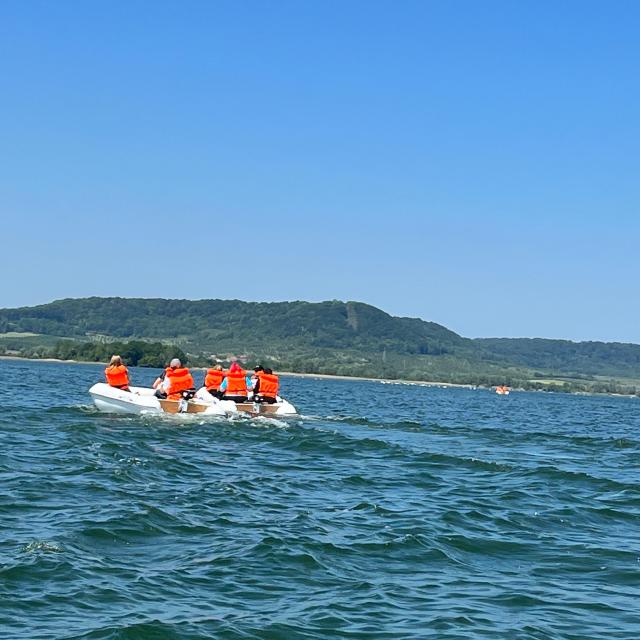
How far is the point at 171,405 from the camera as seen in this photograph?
31.5 m

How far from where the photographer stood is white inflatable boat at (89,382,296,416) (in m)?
31.5

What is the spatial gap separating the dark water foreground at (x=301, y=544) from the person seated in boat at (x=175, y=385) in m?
6.36

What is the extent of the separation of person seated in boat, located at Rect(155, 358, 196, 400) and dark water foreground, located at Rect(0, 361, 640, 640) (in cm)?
636

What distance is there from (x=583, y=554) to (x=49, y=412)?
2292 centimetres

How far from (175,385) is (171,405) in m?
0.68

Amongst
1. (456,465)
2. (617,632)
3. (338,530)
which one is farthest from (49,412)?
(617,632)

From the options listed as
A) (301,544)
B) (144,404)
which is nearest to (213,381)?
(144,404)

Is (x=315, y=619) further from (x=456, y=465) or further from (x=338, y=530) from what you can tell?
(x=456, y=465)

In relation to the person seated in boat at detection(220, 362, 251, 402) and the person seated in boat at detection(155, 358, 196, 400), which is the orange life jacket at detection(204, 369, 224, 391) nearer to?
the person seated in boat at detection(220, 362, 251, 402)

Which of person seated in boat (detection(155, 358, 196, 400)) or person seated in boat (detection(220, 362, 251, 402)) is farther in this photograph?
person seated in boat (detection(220, 362, 251, 402))

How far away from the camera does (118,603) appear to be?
33.5 feet

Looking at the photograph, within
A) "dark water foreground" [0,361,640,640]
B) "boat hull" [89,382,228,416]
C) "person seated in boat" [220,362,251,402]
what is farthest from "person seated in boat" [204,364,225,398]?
"dark water foreground" [0,361,640,640]

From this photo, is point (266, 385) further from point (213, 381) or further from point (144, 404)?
point (144, 404)

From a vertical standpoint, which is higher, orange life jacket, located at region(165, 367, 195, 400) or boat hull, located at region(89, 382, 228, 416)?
orange life jacket, located at region(165, 367, 195, 400)
